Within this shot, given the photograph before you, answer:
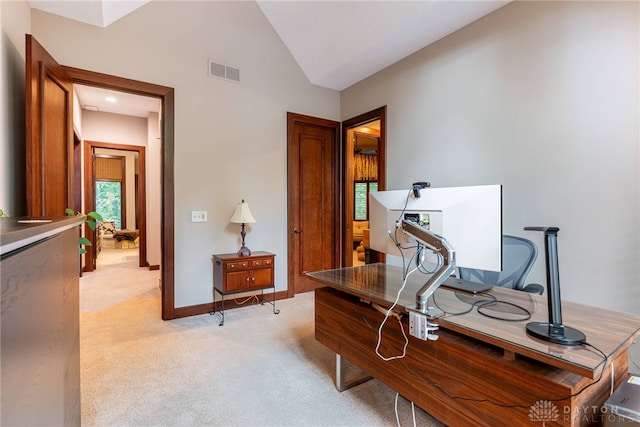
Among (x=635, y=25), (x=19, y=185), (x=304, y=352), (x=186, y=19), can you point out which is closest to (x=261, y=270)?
(x=304, y=352)

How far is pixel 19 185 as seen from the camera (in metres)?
2.38

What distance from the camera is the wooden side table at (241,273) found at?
127 inches

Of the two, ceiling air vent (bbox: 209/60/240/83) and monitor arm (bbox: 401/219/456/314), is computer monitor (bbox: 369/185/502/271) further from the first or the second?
ceiling air vent (bbox: 209/60/240/83)

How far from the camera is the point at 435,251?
127 centimetres

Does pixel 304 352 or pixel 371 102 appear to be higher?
pixel 371 102

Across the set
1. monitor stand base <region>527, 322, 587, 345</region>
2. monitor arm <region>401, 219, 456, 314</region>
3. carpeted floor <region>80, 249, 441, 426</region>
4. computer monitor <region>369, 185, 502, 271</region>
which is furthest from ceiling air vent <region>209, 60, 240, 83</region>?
monitor stand base <region>527, 322, 587, 345</region>

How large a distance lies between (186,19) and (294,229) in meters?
2.77

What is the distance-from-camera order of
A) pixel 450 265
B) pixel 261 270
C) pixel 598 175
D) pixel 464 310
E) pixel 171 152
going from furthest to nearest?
Answer: pixel 261 270 → pixel 171 152 → pixel 598 175 → pixel 464 310 → pixel 450 265

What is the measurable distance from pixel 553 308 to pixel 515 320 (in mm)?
188

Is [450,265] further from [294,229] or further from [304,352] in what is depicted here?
[294,229]

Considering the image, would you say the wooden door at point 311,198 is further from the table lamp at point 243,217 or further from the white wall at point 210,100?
the table lamp at point 243,217

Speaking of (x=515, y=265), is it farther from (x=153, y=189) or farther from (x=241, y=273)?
(x=153, y=189)

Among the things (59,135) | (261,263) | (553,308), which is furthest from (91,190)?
(553,308)

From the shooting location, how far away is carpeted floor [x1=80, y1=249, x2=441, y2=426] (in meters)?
1.76
